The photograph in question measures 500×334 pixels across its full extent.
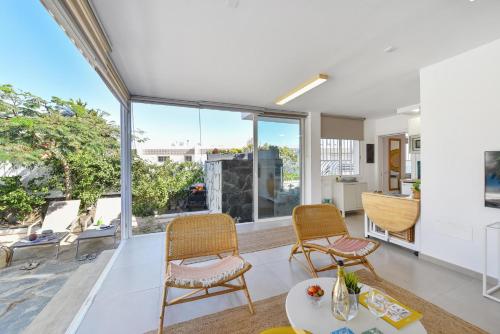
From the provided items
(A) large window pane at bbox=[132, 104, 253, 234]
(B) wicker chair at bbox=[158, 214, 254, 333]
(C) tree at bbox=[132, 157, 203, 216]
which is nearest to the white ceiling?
(A) large window pane at bbox=[132, 104, 253, 234]

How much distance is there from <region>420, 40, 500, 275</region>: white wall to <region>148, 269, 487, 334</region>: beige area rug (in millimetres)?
1016

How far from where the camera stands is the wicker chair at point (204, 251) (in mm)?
1818

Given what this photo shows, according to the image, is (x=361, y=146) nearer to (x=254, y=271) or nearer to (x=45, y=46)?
(x=254, y=271)

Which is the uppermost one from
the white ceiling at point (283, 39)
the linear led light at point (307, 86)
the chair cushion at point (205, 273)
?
the white ceiling at point (283, 39)

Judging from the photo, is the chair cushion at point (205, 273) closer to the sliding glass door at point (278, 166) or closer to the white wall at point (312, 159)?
the sliding glass door at point (278, 166)

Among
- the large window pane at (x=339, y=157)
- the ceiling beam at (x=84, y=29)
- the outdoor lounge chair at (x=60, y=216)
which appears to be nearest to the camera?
the ceiling beam at (x=84, y=29)

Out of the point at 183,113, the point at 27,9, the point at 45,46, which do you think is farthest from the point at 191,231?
the point at 183,113

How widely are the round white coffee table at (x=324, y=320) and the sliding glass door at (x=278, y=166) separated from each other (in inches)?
133

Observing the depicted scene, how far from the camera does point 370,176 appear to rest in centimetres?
602

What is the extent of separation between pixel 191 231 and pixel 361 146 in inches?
212

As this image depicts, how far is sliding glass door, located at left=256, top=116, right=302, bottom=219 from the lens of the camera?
15.9 feet

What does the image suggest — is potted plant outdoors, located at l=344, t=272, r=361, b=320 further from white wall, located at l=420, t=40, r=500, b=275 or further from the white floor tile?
white wall, located at l=420, t=40, r=500, b=275

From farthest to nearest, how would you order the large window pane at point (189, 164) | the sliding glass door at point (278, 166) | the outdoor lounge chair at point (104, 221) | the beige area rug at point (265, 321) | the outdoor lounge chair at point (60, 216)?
the sliding glass door at point (278, 166) < the large window pane at point (189, 164) < the outdoor lounge chair at point (104, 221) < the outdoor lounge chair at point (60, 216) < the beige area rug at point (265, 321)

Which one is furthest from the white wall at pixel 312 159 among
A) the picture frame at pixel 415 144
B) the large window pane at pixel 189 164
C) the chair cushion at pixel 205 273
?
the chair cushion at pixel 205 273
